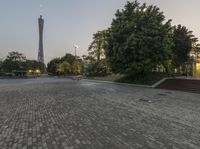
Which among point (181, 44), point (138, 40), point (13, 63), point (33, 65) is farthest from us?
point (33, 65)

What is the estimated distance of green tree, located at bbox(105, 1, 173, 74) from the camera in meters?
24.5

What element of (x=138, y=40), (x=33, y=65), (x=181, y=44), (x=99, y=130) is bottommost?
(x=99, y=130)

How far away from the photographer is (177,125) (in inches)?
269

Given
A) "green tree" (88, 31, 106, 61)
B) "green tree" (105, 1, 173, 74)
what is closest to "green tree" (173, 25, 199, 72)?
"green tree" (105, 1, 173, 74)

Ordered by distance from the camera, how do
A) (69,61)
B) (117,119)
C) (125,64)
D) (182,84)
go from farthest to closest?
(69,61) → (125,64) → (182,84) → (117,119)

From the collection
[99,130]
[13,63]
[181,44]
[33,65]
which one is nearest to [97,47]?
[181,44]

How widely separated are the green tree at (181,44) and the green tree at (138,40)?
21.1 feet

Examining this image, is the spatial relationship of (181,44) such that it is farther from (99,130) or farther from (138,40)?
(99,130)

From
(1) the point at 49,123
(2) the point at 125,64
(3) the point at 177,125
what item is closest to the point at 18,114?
(1) the point at 49,123

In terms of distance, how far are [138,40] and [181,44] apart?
11.2 meters

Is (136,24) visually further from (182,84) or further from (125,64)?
(182,84)

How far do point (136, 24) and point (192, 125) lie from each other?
21.2 meters

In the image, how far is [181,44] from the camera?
1256 inches

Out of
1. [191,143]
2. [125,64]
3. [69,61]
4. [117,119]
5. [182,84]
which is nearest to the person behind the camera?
[191,143]
